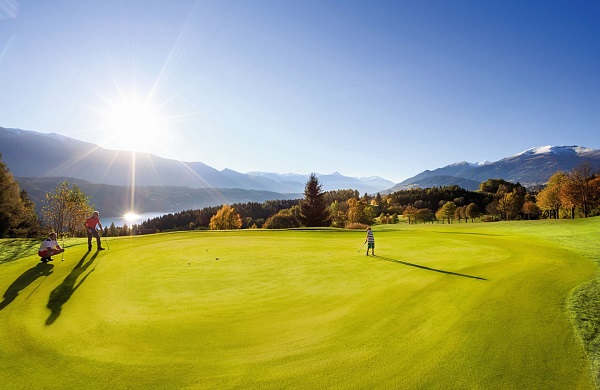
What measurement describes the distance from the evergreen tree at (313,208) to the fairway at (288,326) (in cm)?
6119

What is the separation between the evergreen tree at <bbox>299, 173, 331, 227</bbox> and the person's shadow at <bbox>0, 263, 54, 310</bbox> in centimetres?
6357

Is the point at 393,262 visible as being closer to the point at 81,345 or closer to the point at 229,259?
the point at 229,259

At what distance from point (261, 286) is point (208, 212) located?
195 m

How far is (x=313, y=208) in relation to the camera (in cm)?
7681

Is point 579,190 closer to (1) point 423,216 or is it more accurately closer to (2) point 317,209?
(2) point 317,209

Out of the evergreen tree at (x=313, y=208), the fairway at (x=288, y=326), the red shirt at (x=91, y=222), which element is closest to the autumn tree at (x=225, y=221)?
the evergreen tree at (x=313, y=208)

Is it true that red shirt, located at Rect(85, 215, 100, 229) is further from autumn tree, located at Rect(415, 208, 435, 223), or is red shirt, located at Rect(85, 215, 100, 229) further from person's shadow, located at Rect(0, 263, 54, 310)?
autumn tree, located at Rect(415, 208, 435, 223)

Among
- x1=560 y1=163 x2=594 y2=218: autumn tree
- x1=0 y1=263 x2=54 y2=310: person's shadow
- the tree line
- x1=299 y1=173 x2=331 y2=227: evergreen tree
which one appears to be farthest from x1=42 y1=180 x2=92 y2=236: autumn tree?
x1=560 y1=163 x2=594 y2=218: autumn tree

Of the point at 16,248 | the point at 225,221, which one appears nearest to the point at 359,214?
the point at 225,221

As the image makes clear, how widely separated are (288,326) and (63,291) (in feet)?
30.1


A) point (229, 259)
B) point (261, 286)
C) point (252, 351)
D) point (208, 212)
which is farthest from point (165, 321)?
point (208, 212)

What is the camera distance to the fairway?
627 cm

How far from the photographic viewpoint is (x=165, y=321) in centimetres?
857

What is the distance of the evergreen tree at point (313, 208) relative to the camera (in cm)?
7669
